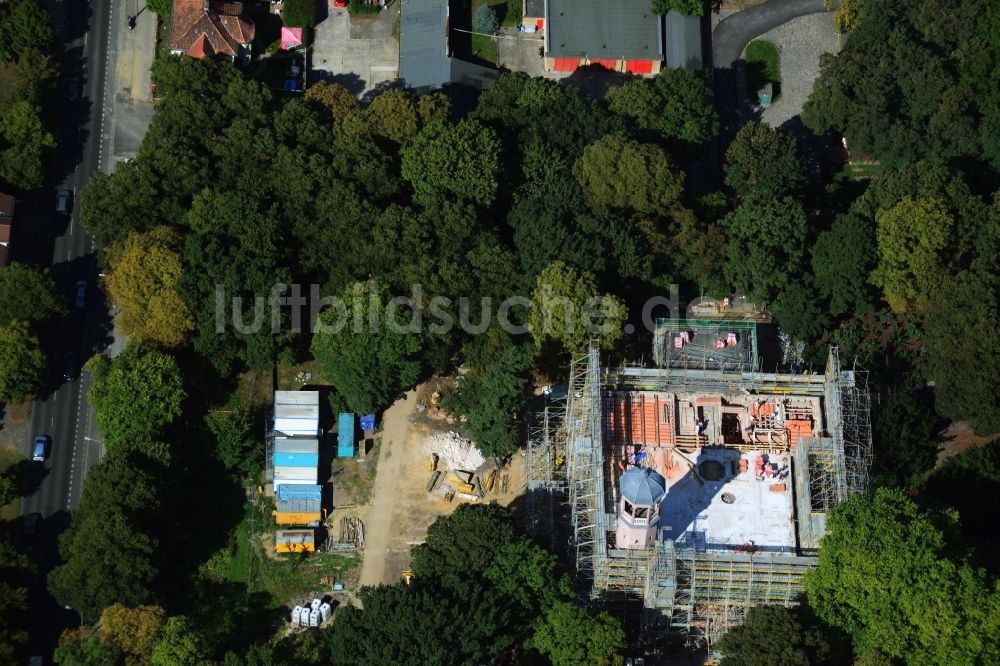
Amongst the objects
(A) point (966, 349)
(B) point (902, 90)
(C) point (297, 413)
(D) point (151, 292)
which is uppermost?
(B) point (902, 90)

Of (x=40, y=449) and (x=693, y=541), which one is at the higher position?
(x=40, y=449)

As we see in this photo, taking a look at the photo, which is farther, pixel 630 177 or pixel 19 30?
pixel 19 30

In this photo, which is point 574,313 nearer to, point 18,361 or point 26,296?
point 26,296

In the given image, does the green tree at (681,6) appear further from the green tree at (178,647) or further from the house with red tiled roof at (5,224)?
the green tree at (178,647)

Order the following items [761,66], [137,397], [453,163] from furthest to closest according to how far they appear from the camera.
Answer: [761,66] → [453,163] → [137,397]

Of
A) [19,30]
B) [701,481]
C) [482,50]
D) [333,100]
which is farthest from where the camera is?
[482,50]

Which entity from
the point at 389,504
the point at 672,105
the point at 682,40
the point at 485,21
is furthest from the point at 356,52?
the point at 389,504

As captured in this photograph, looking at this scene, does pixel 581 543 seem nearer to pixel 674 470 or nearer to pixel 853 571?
pixel 674 470

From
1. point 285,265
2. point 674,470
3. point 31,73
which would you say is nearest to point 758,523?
point 674,470
